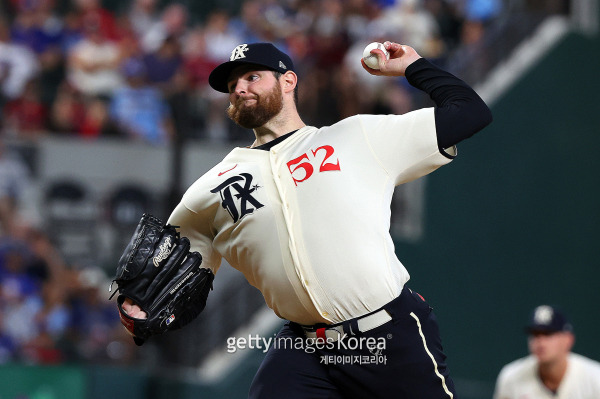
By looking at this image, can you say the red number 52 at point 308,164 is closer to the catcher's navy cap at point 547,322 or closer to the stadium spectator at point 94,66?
the catcher's navy cap at point 547,322

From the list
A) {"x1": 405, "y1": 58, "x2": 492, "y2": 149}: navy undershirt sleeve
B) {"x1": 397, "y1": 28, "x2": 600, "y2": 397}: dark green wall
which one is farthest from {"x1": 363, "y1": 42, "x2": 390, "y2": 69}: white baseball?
{"x1": 397, "y1": 28, "x2": 600, "y2": 397}: dark green wall

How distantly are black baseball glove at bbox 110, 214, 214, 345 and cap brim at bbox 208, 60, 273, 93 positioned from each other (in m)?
0.79

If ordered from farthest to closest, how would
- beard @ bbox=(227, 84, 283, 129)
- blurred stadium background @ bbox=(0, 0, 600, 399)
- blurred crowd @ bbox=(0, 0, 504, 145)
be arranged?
blurred crowd @ bbox=(0, 0, 504, 145) < blurred stadium background @ bbox=(0, 0, 600, 399) < beard @ bbox=(227, 84, 283, 129)

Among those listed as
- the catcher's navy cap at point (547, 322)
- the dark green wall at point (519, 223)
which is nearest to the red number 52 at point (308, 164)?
the catcher's navy cap at point (547, 322)

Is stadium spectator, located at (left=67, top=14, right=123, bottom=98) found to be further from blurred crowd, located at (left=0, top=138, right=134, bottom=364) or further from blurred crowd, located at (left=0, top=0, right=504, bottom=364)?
blurred crowd, located at (left=0, top=138, right=134, bottom=364)

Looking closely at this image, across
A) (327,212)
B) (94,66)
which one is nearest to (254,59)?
(327,212)

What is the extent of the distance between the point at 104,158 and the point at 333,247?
21.8ft

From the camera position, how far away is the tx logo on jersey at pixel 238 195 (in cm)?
460

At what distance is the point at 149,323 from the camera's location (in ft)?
15.1

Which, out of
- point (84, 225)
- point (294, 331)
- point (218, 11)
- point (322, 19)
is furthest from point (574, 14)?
point (294, 331)

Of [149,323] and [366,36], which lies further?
[366,36]

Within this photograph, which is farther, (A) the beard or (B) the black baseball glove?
(A) the beard

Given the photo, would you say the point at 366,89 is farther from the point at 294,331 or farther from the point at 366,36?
the point at 294,331

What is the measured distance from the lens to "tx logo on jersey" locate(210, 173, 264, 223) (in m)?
4.60
